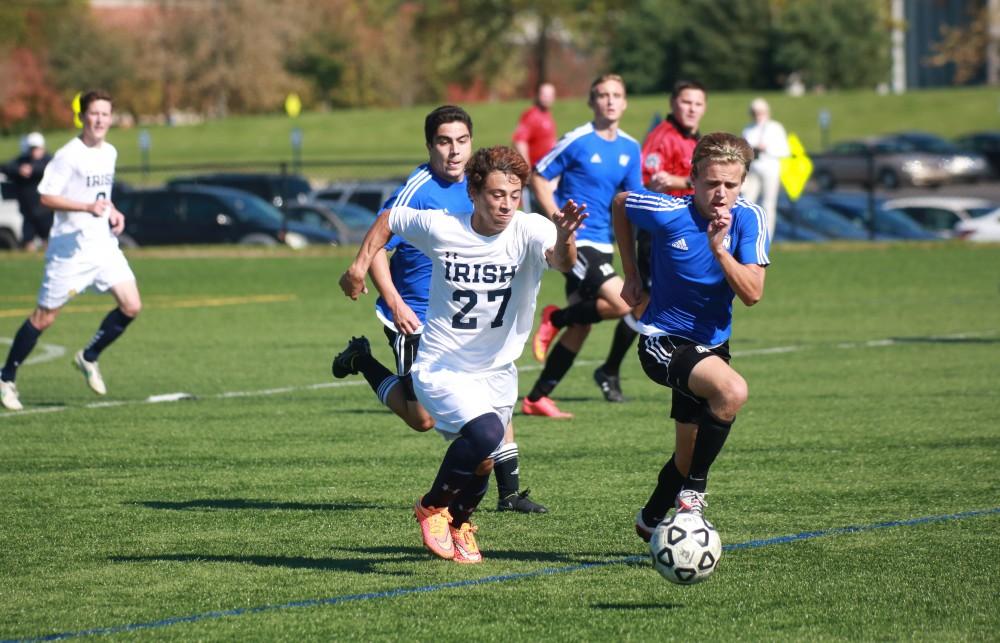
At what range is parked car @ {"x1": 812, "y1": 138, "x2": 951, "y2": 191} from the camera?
5178cm

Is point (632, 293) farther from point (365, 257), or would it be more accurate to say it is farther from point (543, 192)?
point (543, 192)

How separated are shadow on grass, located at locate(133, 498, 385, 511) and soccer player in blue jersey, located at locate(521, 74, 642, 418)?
326 centimetres

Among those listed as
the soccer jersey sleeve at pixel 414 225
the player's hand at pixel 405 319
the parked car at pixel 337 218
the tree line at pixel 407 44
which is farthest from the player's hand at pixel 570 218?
the tree line at pixel 407 44

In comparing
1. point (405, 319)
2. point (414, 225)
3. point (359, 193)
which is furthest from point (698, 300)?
point (359, 193)

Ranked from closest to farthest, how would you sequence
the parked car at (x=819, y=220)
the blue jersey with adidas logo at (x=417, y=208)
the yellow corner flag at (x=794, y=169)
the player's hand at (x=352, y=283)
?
1. the player's hand at (x=352, y=283)
2. the blue jersey with adidas logo at (x=417, y=208)
3. the yellow corner flag at (x=794, y=169)
4. the parked car at (x=819, y=220)

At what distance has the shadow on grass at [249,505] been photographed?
8.23m

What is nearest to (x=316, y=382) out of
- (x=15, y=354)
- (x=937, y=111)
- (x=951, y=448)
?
(x=15, y=354)

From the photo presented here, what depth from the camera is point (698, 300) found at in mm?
7098

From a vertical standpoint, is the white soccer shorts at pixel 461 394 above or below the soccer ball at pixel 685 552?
above

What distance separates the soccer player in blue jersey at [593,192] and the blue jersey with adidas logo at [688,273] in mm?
4161

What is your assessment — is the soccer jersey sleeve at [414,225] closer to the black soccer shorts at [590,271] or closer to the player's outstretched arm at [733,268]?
the player's outstretched arm at [733,268]

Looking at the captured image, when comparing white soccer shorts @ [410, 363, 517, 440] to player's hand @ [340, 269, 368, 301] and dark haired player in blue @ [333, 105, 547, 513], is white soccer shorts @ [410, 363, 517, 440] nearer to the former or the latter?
player's hand @ [340, 269, 368, 301]

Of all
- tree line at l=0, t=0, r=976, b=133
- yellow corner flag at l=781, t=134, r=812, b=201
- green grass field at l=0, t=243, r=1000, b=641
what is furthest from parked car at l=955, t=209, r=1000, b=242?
tree line at l=0, t=0, r=976, b=133

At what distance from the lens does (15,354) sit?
12078mm
